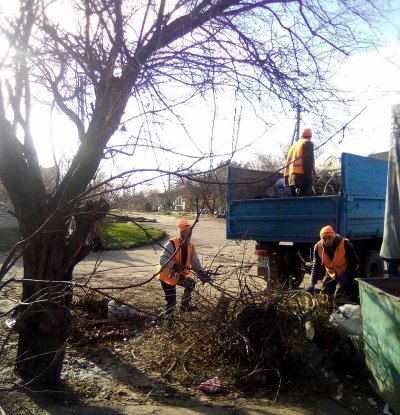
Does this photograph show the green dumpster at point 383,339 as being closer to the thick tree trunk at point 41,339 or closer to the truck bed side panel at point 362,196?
the thick tree trunk at point 41,339

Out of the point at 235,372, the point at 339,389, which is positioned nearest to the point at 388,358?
the point at 339,389

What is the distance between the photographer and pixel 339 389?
3928 mm

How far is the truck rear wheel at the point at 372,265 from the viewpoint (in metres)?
7.46

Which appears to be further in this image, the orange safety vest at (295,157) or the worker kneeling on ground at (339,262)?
the orange safety vest at (295,157)

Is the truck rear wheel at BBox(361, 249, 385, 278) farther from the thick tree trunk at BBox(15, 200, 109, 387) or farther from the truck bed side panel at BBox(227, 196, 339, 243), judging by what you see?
the thick tree trunk at BBox(15, 200, 109, 387)

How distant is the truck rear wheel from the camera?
746cm

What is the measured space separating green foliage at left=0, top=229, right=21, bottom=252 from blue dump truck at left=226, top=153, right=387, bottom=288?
8889mm

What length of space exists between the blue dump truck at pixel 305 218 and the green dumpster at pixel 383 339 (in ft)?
8.63

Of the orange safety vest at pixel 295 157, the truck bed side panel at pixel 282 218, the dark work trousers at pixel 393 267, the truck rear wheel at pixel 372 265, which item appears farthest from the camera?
the truck rear wheel at pixel 372 265

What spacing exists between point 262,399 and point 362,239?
408cm

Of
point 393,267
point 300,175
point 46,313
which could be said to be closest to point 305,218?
point 300,175

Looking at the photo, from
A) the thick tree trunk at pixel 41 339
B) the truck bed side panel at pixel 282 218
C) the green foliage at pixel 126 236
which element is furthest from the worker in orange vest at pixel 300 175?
the green foliage at pixel 126 236

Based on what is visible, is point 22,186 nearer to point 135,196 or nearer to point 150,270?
point 135,196

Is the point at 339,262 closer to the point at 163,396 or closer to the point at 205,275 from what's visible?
the point at 163,396
